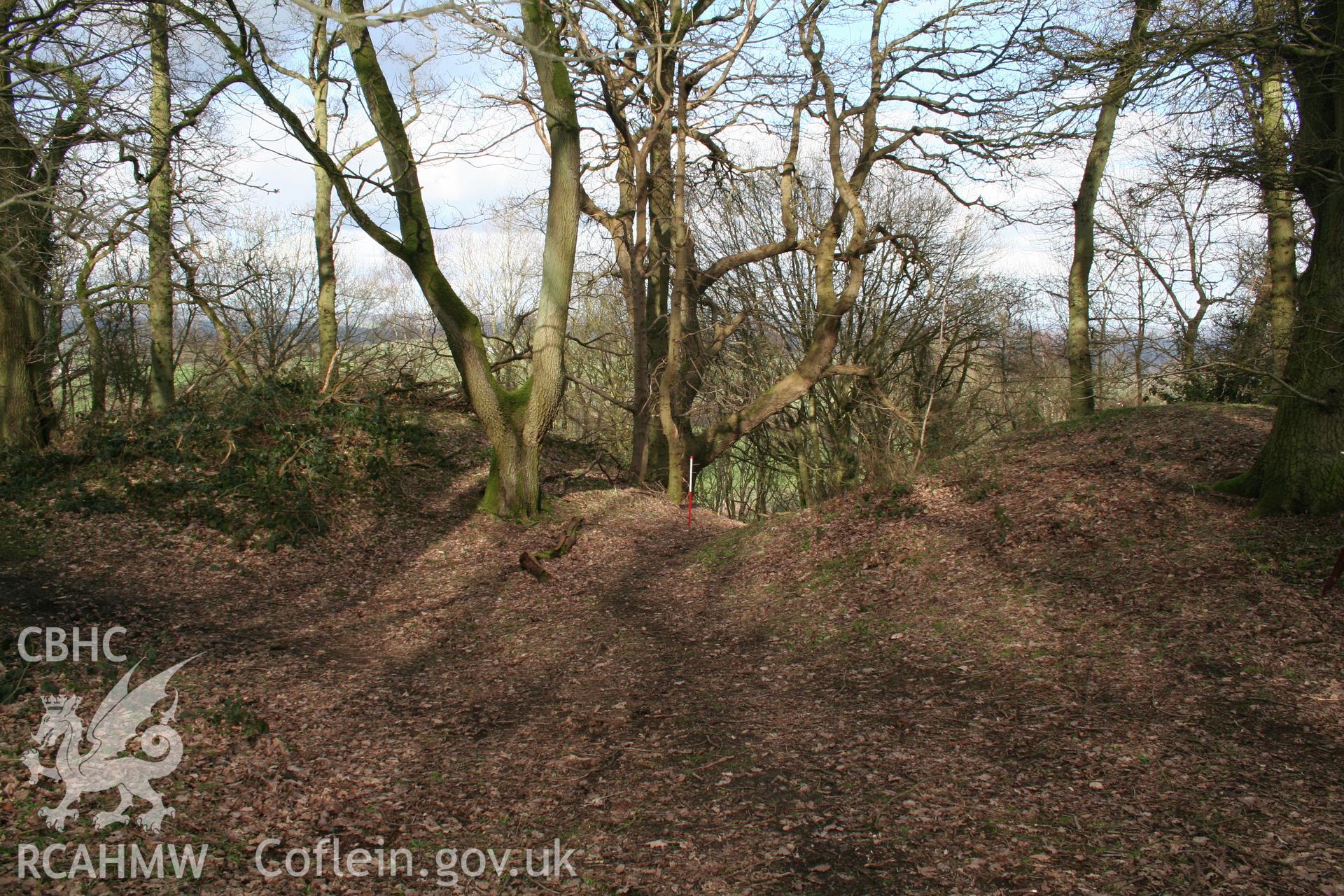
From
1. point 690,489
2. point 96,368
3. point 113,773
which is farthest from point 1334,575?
point 96,368

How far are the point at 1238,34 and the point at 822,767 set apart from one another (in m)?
6.05

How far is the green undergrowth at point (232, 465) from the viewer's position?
867cm

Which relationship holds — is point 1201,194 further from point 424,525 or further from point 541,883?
point 541,883

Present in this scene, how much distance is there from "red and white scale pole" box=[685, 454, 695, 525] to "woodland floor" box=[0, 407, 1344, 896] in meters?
2.82

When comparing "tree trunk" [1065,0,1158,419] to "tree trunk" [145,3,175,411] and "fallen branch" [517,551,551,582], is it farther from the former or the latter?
"tree trunk" [145,3,175,411]

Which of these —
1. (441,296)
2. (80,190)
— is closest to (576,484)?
Result: (441,296)

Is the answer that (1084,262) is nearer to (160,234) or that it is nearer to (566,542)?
(566,542)

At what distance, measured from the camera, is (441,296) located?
9805mm

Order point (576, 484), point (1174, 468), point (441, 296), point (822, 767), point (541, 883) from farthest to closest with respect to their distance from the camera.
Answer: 1. point (576, 484)
2. point (441, 296)
3. point (1174, 468)
4. point (822, 767)
5. point (541, 883)

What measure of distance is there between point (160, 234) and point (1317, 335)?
12858mm

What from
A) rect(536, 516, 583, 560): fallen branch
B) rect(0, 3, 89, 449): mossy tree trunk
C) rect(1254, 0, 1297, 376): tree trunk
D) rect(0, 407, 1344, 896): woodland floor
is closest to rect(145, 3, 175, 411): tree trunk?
rect(0, 3, 89, 449): mossy tree trunk

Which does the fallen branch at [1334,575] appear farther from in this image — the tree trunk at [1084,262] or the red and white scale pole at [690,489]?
the red and white scale pole at [690,489]

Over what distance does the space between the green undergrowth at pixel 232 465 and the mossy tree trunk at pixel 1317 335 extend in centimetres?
969

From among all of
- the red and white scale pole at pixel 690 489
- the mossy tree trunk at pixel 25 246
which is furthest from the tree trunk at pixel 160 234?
the red and white scale pole at pixel 690 489
